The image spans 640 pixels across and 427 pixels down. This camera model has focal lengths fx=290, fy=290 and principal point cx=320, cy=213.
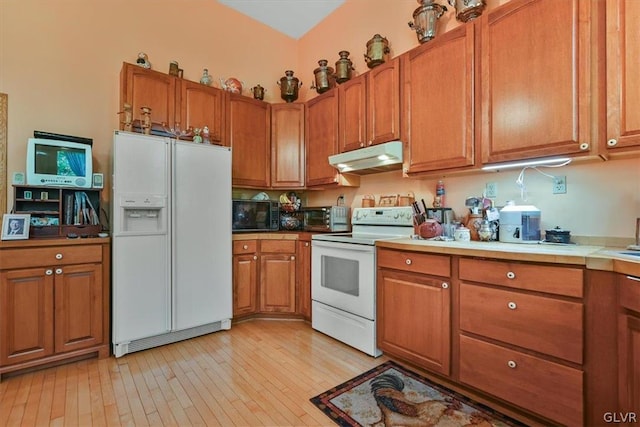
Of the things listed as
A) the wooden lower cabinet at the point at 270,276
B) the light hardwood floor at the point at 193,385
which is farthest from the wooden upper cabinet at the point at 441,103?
the light hardwood floor at the point at 193,385

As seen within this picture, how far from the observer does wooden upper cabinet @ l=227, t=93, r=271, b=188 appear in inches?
121

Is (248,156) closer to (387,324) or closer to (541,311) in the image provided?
(387,324)

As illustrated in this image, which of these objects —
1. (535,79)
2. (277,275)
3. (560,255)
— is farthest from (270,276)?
(535,79)

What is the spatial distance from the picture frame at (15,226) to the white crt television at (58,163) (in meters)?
0.26

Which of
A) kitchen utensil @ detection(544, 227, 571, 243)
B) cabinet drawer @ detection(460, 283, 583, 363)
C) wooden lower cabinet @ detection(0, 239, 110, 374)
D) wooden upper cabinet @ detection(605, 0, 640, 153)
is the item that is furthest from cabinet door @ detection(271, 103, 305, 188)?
wooden upper cabinet @ detection(605, 0, 640, 153)

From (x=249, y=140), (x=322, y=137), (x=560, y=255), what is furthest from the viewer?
(x=249, y=140)

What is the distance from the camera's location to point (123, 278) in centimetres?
221

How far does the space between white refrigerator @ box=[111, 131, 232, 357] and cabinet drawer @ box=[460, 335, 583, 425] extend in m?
2.05

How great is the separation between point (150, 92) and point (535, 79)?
9.62 feet

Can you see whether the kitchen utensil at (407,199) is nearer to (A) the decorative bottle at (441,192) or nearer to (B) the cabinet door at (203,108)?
(A) the decorative bottle at (441,192)

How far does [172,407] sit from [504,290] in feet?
6.27

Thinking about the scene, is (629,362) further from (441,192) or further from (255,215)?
(255,215)

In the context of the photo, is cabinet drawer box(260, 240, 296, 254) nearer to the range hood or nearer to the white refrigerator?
the white refrigerator

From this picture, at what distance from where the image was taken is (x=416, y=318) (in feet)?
6.29
